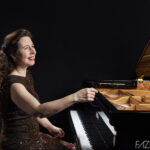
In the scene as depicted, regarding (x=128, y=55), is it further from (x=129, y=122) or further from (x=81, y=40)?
(x=129, y=122)

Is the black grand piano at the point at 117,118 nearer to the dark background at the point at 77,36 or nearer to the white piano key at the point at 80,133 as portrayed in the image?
the white piano key at the point at 80,133

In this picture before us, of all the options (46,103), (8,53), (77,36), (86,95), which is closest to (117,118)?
(86,95)

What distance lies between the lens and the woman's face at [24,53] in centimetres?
153

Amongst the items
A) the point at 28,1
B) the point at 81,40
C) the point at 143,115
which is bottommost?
the point at 143,115

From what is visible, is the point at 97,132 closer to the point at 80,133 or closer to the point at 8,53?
the point at 80,133

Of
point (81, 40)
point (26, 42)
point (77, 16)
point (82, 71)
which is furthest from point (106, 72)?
point (26, 42)

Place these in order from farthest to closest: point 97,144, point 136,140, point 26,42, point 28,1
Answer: point 28,1 < point 26,42 < point 97,144 < point 136,140

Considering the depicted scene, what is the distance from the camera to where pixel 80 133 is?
168 cm

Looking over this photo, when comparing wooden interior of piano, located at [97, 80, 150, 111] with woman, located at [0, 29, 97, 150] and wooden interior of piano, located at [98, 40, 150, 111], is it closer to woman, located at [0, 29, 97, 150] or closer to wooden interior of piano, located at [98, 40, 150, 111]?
wooden interior of piano, located at [98, 40, 150, 111]

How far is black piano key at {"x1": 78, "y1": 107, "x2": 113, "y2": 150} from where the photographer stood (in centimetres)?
140

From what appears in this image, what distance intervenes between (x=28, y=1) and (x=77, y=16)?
1.98ft

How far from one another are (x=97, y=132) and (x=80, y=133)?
0.13 metres

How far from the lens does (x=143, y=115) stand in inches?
42.3

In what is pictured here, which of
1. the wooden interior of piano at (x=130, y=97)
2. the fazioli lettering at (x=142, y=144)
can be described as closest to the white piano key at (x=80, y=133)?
the wooden interior of piano at (x=130, y=97)
